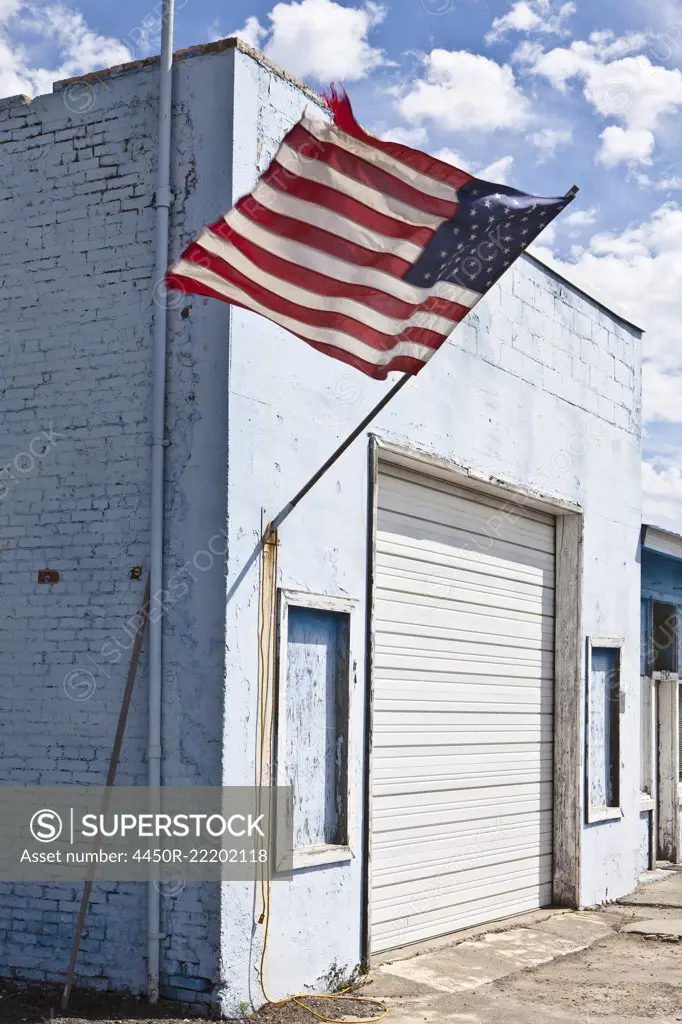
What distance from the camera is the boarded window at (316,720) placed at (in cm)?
723

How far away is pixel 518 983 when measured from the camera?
819 cm

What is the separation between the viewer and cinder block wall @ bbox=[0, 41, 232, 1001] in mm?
6773

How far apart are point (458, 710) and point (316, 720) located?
7.75 ft

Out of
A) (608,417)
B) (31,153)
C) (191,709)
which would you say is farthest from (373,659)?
(608,417)

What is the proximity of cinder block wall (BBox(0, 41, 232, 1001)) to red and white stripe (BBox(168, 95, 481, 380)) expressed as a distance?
82 cm

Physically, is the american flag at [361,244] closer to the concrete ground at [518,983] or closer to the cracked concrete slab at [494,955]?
the concrete ground at [518,983]

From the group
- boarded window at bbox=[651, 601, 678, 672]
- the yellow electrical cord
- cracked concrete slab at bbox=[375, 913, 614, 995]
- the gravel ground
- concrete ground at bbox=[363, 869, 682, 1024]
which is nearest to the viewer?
the gravel ground

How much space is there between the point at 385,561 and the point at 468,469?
49.4 inches

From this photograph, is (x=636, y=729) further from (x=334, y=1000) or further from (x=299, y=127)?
(x=299, y=127)

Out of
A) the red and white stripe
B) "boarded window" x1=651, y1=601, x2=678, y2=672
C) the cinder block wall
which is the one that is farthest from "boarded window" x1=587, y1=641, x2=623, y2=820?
the red and white stripe

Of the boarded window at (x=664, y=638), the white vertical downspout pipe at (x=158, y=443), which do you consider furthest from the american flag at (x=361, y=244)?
the boarded window at (x=664, y=638)

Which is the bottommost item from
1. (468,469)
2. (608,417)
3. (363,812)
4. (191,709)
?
(363,812)

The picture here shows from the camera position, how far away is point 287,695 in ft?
23.7

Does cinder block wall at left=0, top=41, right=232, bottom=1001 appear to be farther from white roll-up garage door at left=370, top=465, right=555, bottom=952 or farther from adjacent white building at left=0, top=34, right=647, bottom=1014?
white roll-up garage door at left=370, top=465, right=555, bottom=952
